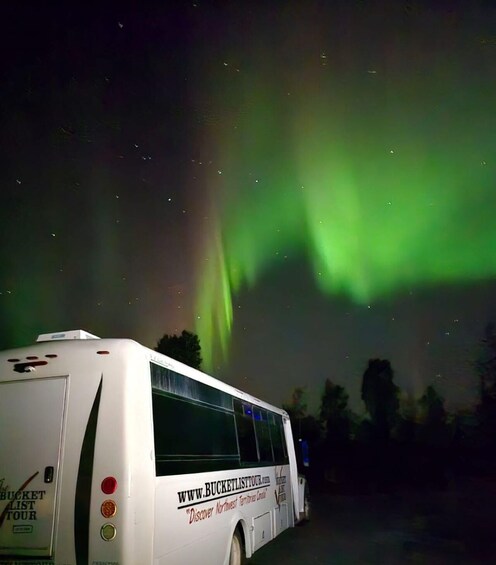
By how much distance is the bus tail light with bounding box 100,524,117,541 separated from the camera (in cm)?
526

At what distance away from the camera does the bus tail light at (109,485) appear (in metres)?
5.39

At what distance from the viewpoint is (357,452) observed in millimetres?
70500

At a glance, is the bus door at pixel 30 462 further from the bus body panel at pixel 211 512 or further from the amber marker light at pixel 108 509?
the bus body panel at pixel 211 512

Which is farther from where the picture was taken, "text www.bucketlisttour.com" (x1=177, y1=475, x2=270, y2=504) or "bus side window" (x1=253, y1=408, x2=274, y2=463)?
"bus side window" (x1=253, y1=408, x2=274, y2=463)

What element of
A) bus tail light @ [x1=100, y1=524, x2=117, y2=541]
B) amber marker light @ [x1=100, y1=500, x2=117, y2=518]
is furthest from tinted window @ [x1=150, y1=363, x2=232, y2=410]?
bus tail light @ [x1=100, y1=524, x2=117, y2=541]

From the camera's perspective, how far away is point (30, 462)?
19.2 feet

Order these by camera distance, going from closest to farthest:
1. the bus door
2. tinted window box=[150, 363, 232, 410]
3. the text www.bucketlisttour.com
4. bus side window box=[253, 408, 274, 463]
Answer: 1. the bus door
2. tinted window box=[150, 363, 232, 410]
3. the text www.bucketlisttour.com
4. bus side window box=[253, 408, 274, 463]

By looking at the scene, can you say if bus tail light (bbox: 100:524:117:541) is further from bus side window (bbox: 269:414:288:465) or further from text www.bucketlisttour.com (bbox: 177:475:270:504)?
bus side window (bbox: 269:414:288:465)

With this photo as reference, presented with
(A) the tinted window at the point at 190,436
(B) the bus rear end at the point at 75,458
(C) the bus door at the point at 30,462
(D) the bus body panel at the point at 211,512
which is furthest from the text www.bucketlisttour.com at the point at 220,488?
(C) the bus door at the point at 30,462

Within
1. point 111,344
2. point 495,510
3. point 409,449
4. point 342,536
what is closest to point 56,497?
point 111,344

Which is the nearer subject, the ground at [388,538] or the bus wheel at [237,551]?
the bus wheel at [237,551]

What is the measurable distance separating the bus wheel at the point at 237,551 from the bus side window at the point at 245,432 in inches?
45.6

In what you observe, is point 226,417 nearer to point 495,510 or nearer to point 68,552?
point 68,552

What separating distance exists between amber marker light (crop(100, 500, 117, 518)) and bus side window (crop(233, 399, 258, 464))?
4.35 metres
